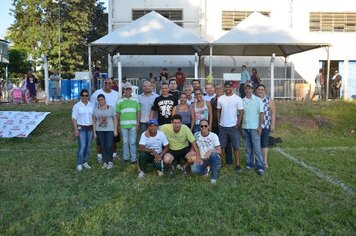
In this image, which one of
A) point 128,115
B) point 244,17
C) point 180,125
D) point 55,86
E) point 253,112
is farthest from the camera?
point 244,17

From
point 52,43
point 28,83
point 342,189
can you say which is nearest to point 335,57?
point 28,83

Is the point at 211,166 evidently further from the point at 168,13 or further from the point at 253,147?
the point at 168,13

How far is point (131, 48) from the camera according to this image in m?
18.8

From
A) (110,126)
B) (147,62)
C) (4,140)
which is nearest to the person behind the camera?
(110,126)

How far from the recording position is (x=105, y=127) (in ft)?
26.6

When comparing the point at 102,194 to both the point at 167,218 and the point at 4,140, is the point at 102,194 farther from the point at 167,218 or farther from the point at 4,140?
the point at 4,140

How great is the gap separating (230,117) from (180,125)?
109cm

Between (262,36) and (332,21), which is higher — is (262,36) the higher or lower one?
the lower one

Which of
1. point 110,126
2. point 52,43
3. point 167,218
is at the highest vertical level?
point 52,43

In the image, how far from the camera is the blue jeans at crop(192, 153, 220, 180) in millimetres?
6955

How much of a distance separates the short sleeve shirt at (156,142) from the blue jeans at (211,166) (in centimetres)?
71

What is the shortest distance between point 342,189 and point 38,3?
39658mm

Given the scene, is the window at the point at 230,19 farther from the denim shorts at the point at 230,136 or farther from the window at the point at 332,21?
the denim shorts at the point at 230,136

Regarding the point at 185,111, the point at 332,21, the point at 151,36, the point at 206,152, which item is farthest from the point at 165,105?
the point at 332,21
